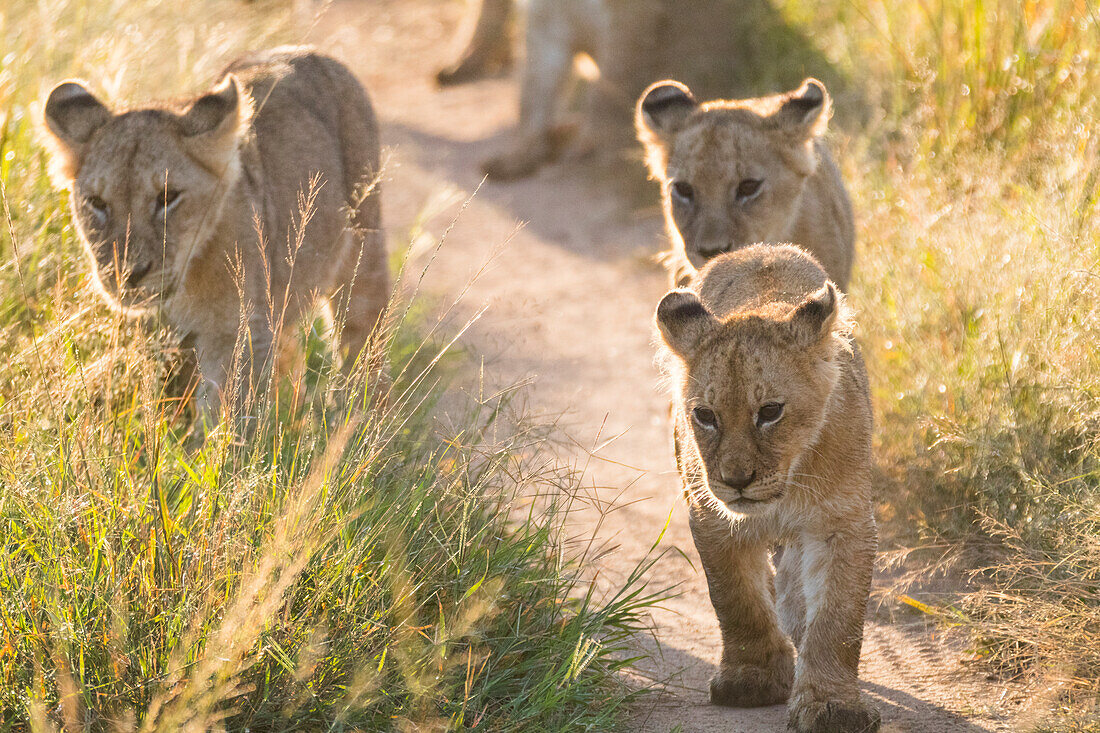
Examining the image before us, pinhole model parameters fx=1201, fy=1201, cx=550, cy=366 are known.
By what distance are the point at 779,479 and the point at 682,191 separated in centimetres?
261

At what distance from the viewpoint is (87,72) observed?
7.27 m

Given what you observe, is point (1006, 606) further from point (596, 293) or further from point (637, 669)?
point (596, 293)

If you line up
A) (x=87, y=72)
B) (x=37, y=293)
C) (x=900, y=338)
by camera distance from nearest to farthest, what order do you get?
(x=37, y=293) < (x=900, y=338) < (x=87, y=72)

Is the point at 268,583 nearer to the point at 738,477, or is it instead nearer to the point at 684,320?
the point at 738,477

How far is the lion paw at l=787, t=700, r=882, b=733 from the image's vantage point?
3.60m

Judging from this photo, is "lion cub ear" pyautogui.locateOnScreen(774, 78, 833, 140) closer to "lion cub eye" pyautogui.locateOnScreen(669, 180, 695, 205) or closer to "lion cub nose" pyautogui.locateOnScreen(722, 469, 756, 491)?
"lion cub eye" pyautogui.locateOnScreen(669, 180, 695, 205)

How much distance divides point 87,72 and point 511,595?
198 inches

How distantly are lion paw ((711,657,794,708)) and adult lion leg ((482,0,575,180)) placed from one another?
761cm

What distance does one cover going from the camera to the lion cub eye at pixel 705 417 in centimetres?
374

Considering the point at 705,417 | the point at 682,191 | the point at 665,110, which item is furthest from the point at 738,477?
the point at 665,110

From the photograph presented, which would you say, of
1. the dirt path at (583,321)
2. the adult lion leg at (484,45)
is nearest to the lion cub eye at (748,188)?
the dirt path at (583,321)

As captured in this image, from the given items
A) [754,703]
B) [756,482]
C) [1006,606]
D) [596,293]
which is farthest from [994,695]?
[596,293]

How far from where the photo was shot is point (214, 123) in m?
4.96

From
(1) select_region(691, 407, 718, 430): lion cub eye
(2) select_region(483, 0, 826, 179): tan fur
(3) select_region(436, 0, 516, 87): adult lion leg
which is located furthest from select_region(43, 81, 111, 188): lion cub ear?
(3) select_region(436, 0, 516, 87): adult lion leg
